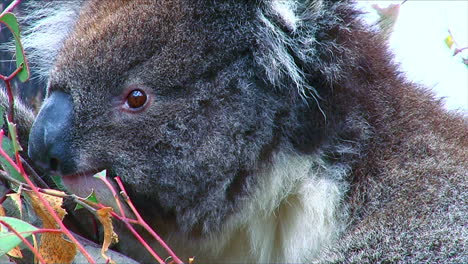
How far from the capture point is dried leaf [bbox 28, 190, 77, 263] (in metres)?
1.94

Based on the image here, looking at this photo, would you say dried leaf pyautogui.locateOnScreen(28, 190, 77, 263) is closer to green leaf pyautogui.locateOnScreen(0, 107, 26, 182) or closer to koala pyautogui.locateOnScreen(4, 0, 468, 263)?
green leaf pyautogui.locateOnScreen(0, 107, 26, 182)

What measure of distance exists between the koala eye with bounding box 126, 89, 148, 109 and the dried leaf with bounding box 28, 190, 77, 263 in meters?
0.64

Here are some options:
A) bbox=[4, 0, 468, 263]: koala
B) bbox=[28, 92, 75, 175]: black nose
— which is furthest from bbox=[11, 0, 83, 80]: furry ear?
bbox=[28, 92, 75, 175]: black nose

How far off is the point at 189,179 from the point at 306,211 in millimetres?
536

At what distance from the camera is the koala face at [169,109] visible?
247 centimetres

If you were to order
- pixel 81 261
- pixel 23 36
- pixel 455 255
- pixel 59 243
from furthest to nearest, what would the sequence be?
pixel 23 36
pixel 455 255
pixel 81 261
pixel 59 243

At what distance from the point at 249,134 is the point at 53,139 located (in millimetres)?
785

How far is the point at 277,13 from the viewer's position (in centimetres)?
253

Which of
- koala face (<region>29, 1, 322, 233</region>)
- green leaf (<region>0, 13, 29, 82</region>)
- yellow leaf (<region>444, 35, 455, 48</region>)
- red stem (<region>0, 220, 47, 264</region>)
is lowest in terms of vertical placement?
yellow leaf (<region>444, 35, 455, 48</region>)

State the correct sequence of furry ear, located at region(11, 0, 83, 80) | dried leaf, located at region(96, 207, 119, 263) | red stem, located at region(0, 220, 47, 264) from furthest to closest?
furry ear, located at region(11, 0, 83, 80) → dried leaf, located at region(96, 207, 119, 263) → red stem, located at region(0, 220, 47, 264)

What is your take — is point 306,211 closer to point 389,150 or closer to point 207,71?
point 389,150

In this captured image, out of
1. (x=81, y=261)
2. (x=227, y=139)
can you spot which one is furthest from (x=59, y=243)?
(x=227, y=139)

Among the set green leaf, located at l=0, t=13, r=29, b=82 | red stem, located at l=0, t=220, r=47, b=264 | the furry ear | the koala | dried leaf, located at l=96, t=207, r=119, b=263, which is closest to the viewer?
red stem, located at l=0, t=220, r=47, b=264

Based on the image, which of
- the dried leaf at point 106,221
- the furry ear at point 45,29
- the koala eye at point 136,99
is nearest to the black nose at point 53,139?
the koala eye at point 136,99
